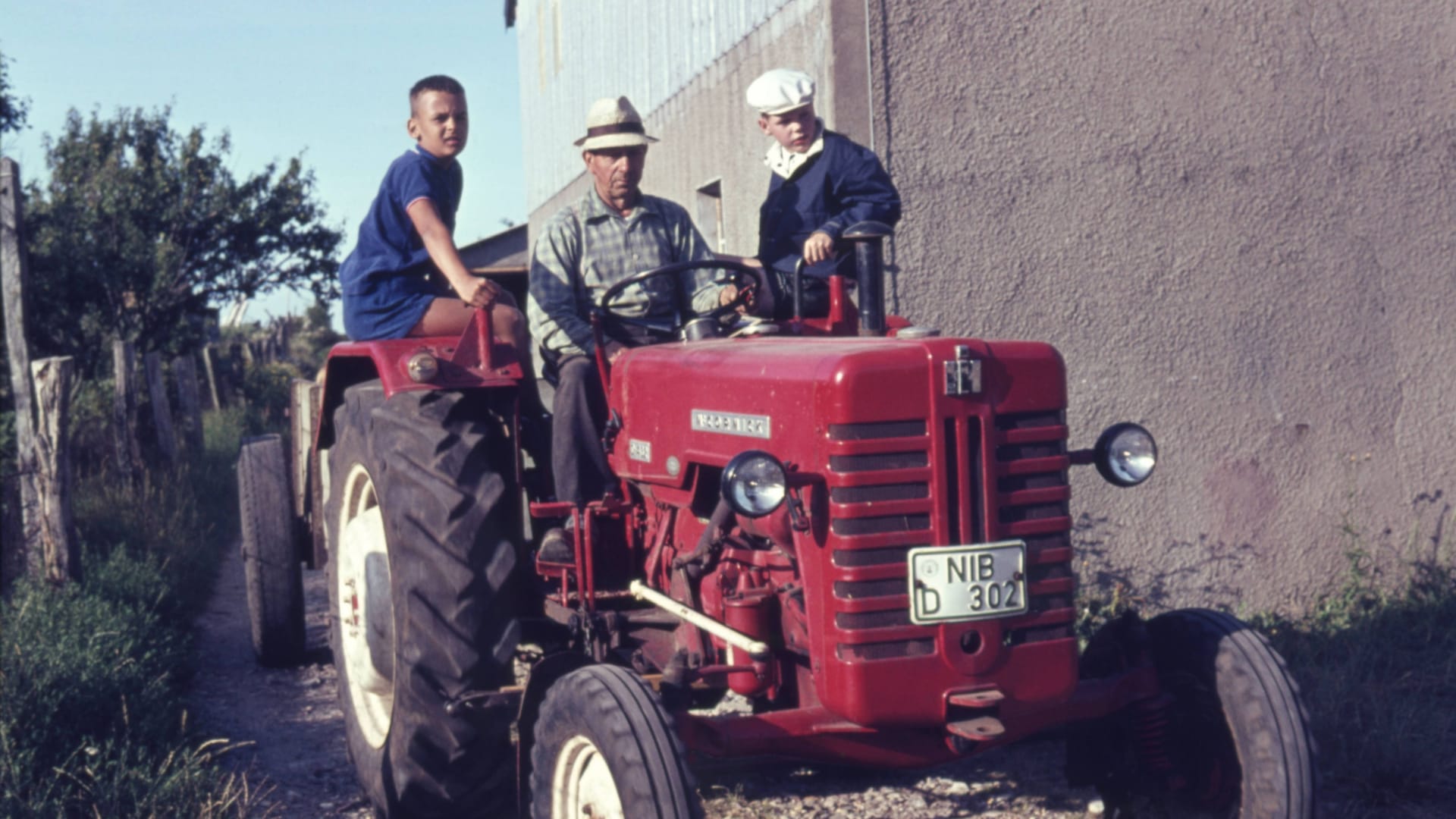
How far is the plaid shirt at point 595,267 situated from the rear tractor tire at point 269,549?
2.24 m

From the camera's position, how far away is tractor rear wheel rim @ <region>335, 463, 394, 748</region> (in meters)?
4.20

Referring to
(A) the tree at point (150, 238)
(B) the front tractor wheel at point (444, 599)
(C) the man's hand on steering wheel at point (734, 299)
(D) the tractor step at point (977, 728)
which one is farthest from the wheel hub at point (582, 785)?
(A) the tree at point (150, 238)

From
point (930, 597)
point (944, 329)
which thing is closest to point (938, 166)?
point (944, 329)

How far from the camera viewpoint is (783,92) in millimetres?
4574

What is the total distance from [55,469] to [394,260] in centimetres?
338

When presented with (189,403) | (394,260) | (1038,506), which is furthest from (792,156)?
(189,403)

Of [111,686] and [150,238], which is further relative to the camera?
[150,238]

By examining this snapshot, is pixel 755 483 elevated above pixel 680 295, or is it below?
below

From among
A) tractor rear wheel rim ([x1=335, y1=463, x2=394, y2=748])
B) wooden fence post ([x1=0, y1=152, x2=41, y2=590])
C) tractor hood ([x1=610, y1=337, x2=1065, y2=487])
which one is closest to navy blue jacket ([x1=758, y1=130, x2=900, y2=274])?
tractor hood ([x1=610, y1=337, x2=1065, y2=487])

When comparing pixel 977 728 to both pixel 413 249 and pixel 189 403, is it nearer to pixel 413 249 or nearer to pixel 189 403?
pixel 413 249

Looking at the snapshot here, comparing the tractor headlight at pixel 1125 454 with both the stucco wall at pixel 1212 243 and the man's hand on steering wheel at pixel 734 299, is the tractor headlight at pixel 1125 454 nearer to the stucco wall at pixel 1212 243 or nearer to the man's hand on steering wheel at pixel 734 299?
the man's hand on steering wheel at pixel 734 299

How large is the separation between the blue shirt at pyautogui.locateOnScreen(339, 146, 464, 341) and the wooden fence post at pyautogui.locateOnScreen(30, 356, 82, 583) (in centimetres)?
303

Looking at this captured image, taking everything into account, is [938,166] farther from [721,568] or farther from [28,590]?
[28,590]

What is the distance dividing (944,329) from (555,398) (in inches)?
95.5
